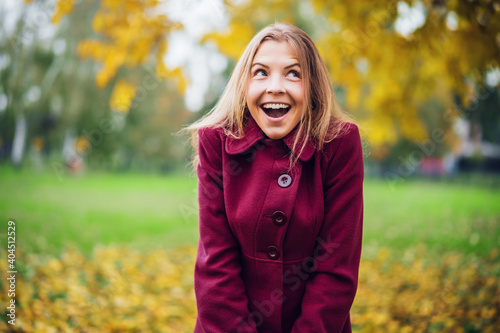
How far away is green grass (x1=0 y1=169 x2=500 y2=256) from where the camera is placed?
565 cm

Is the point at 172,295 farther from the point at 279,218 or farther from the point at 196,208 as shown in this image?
the point at 279,218

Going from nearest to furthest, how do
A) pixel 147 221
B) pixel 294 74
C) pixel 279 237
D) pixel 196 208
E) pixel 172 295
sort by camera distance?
pixel 279 237 → pixel 294 74 → pixel 172 295 → pixel 196 208 → pixel 147 221

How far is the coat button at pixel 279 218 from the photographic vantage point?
4.82 feet

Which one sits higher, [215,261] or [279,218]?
[279,218]

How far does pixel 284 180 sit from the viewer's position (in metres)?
1.52

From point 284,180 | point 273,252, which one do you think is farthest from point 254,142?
point 273,252

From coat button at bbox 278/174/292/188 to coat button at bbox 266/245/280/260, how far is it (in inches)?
9.9

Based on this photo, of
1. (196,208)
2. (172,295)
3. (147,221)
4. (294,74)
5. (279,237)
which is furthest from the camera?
(147,221)

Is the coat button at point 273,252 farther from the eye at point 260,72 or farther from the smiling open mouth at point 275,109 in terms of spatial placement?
the eye at point 260,72

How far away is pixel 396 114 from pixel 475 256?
2101 millimetres

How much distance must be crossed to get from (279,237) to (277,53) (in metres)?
0.76

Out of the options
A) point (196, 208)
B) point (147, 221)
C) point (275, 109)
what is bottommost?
point (147, 221)

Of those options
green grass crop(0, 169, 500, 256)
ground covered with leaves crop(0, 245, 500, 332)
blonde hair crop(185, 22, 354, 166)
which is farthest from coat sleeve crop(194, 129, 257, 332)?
green grass crop(0, 169, 500, 256)

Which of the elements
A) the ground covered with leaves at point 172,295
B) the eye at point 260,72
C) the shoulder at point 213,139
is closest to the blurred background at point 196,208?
the ground covered with leaves at point 172,295
